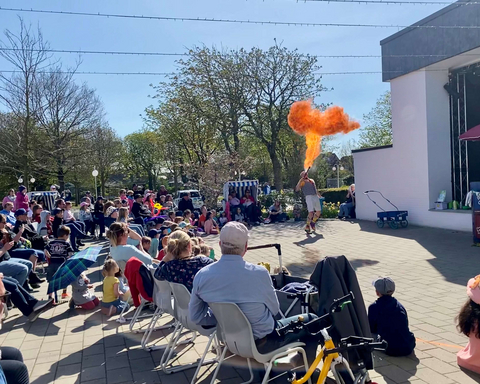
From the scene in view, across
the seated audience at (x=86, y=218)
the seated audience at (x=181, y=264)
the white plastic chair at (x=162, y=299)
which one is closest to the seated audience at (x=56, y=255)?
the white plastic chair at (x=162, y=299)

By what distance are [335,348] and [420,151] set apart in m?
12.4

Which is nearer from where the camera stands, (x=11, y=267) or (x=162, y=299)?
(x=162, y=299)

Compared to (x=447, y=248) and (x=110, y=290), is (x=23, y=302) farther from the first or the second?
(x=447, y=248)

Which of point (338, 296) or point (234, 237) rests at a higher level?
point (234, 237)

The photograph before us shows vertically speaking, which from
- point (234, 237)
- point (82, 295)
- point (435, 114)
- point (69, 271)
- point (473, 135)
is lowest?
point (82, 295)

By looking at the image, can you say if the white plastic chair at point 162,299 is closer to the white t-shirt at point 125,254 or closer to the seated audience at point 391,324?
the white t-shirt at point 125,254

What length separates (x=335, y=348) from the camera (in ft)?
9.45

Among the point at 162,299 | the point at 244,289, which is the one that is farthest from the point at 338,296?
the point at 162,299

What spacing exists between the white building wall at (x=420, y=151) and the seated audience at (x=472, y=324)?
31.3ft

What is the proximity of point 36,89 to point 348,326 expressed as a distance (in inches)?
901

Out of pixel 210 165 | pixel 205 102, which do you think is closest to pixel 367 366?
pixel 210 165

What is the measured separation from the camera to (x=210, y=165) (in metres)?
24.0

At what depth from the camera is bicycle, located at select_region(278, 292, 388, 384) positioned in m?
2.89

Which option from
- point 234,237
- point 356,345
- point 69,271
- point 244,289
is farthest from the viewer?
point 69,271
